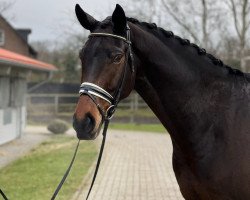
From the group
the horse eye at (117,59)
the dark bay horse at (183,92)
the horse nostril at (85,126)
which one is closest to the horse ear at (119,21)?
the dark bay horse at (183,92)

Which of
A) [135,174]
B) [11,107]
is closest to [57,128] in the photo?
[11,107]

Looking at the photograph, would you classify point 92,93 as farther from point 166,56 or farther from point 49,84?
point 49,84

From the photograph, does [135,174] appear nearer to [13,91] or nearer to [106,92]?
[13,91]

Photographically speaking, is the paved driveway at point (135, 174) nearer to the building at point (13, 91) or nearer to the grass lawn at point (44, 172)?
the grass lawn at point (44, 172)

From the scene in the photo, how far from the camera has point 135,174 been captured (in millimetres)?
9852

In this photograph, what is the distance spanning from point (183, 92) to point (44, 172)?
7.08 metres

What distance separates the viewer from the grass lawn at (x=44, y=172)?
765 cm

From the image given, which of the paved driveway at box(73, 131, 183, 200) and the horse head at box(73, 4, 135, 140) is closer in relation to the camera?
the horse head at box(73, 4, 135, 140)

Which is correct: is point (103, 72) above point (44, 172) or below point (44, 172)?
above

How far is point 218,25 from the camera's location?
30.8 metres

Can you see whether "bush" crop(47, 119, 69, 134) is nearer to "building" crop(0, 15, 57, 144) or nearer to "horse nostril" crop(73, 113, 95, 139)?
"building" crop(0, 15, 57, 144)

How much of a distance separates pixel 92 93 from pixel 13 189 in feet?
18.9

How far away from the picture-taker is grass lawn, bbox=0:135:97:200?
25.1ft

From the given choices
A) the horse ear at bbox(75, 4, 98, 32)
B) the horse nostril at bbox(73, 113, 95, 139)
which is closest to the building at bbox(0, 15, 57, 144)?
the horse ear at bbox(75, 4, 98, 32)
